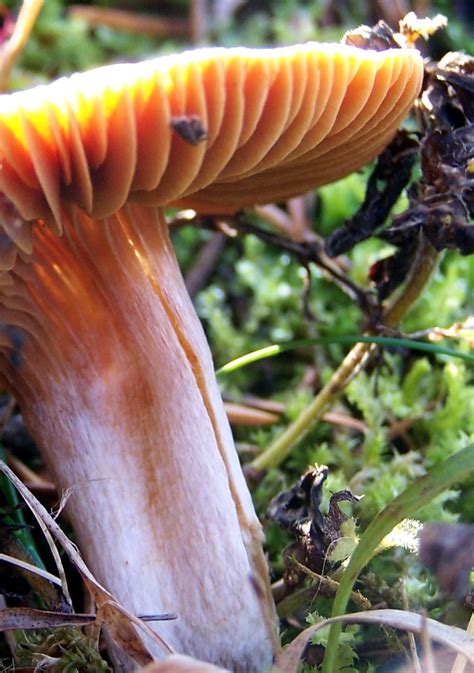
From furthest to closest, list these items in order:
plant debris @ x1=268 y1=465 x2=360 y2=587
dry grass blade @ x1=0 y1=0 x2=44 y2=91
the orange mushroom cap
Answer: dry grass blade @ x1=0 y1=0 x2=44 y2=91 < plant debris @ x1=268 y1=465 x2=360 y2=587 < the orange mushroom cap

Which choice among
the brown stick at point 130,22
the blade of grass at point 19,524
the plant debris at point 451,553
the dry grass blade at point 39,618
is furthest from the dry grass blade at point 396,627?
the brown stick at point 130,22

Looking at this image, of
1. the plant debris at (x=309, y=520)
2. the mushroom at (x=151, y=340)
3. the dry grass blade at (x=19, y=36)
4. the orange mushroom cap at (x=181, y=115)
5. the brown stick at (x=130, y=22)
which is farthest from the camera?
the brown stick at (x=130, y=22)

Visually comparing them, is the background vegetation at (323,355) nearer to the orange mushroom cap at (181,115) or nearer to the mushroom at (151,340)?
the mushroom at (151,340)

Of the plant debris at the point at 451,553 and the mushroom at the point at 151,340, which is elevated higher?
the mushroom at the point at 151,340

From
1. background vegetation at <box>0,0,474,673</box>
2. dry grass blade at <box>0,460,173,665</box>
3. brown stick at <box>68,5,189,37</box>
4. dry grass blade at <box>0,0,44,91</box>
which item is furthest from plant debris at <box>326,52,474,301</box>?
brown stick at <box>68,5,189,37</box>

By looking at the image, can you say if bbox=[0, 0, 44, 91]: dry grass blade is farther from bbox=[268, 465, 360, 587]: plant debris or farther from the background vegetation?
bbox=[268, 465, 360, 587]: plant debris

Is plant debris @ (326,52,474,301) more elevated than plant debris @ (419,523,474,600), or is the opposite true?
plant debris @ (326,52,474,301)

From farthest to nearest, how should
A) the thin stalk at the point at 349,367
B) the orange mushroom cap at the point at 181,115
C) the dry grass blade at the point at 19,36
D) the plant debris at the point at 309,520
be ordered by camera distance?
the dry grass blade at the point at 19,36, the thin stalk at the point at 349,367, the plant debris at the point at 309,520, the orange mushroom cap at the point at 181,115
